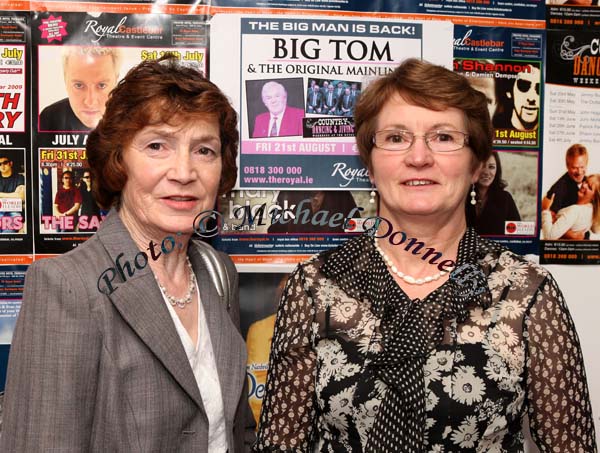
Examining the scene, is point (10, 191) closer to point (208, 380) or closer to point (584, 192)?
point (208, 380)

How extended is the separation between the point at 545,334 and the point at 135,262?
3.25 feet

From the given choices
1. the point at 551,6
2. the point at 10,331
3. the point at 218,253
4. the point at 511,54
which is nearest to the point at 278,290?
the point at 218,253

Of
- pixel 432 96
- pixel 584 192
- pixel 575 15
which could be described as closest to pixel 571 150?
pixel 584 192

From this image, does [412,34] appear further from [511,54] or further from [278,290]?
[278,290]

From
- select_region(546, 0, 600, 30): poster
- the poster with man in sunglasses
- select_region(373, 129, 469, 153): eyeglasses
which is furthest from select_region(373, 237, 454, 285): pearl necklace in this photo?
select_region(546, 0, 600, 30): poster

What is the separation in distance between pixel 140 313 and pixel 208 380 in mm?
259

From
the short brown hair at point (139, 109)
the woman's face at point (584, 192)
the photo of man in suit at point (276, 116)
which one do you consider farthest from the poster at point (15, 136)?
the woman's face at point (584, 192)

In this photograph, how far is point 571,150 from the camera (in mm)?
2066

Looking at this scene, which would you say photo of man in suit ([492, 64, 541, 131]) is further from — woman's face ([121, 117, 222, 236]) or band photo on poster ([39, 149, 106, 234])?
band photo on poster ([39, 149, 106, 234])

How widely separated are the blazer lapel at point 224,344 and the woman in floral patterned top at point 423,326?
0.10 meters

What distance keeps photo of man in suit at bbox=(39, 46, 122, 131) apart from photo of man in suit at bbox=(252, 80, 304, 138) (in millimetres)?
488

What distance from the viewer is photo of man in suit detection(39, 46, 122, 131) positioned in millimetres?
1867

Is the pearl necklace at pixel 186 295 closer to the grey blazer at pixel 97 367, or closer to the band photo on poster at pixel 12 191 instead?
the grey blazer at pixel 97 367

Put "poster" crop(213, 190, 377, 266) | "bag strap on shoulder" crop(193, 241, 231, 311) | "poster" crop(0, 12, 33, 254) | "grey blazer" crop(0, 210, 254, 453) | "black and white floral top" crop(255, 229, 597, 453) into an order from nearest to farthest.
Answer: "grey blazer" crop(0, 210, 254, 453), "black and white floral top" crop(255, 229, 597, 453), "bag strap on shoulder" crop(193, 241, 231, 311), "poster" crop(0, 12, 33, 254), "poster" crop(213, 190, 377, 266)
